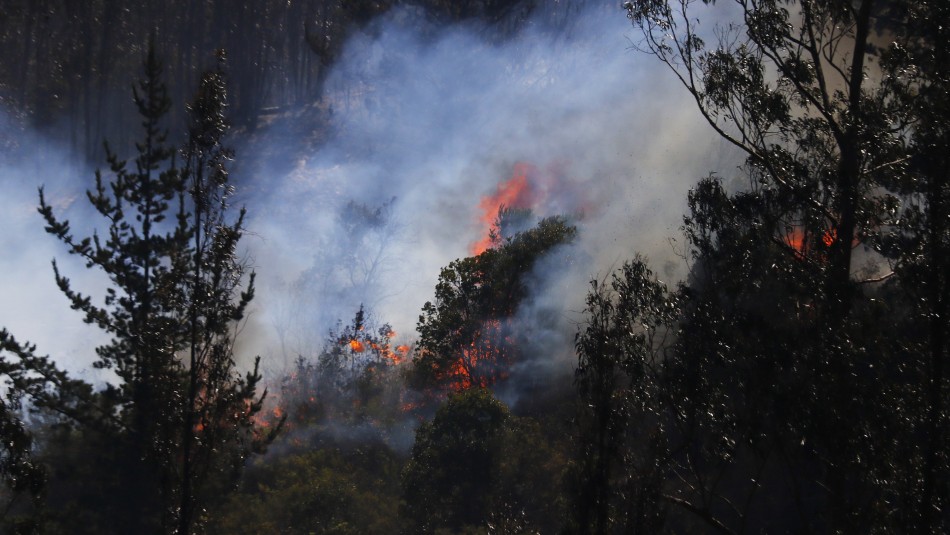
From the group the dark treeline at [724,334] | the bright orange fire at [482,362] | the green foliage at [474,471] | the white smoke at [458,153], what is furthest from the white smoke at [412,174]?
the dark treeline at [724,334]

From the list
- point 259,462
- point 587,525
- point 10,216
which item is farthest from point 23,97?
point 587,525

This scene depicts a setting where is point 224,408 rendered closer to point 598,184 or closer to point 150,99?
point 150,99

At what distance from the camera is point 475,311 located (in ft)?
122

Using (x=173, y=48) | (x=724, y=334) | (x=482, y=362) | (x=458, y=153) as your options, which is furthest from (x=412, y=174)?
(x=724, y=334)

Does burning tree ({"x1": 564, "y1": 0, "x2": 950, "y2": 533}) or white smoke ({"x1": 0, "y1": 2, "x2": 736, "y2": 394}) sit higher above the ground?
white smoke ({"x1": 0, "y1": 2, "x2": 736, "y2": 394})

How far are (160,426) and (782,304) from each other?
1089 cm

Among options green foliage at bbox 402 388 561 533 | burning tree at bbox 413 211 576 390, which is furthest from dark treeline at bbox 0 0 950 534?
burning tree at bbox 413 211 576 390

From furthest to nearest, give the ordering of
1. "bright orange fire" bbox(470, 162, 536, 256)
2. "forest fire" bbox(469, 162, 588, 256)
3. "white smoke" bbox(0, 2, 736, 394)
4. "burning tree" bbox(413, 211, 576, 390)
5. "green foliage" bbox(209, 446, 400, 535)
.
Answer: "bright orange fire" bbox(470, 162, 536, 256)
"forest fire" bbox(469, 162, 588, 256)
"white smoke" bbox(0, 2, 736, 394)
"burning tree" bbox(413, 211, 576, 390)
"green foliage" bbox(209, 446, 400, 535)

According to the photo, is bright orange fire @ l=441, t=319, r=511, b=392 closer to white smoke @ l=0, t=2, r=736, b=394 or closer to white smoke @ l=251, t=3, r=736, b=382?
white smoke @ l=0, t=2, r=736, b=394

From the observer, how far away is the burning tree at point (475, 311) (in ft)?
121

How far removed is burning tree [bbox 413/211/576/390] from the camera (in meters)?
36.8

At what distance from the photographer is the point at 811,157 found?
1594 centimetres

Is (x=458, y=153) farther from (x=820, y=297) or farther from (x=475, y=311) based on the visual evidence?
(x=820, y=297)

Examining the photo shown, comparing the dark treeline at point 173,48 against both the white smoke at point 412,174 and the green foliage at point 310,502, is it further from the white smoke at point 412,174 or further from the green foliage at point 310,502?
the green foliage at point 310,502
